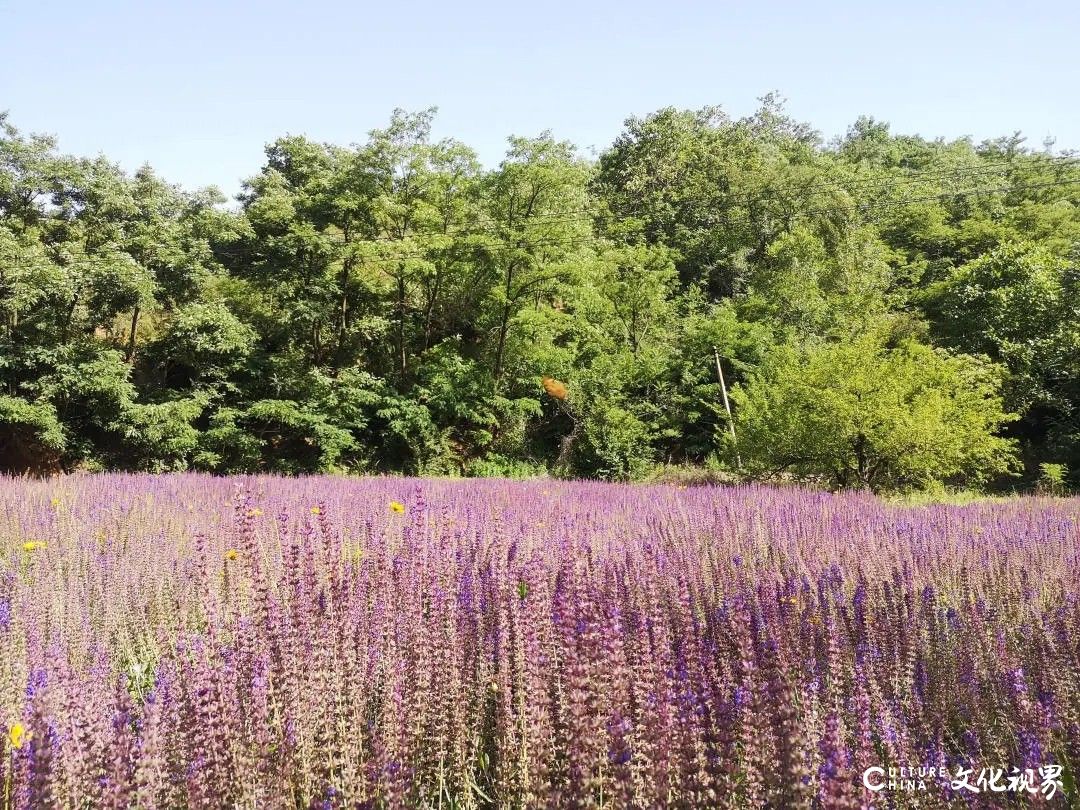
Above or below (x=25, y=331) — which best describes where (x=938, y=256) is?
above

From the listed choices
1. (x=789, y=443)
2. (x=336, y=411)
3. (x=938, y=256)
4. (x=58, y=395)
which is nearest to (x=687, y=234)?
(x=938, y=256)

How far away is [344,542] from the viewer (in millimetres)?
4988

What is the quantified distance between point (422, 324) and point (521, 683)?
2354cm

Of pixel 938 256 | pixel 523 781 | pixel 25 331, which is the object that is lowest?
pixel 523 781

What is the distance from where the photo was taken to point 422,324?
82.8 feet

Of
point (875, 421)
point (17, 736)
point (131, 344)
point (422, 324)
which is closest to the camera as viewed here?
point (17, 736)

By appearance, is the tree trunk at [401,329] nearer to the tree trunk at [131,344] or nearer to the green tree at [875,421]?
the tree trunk at [131,344]

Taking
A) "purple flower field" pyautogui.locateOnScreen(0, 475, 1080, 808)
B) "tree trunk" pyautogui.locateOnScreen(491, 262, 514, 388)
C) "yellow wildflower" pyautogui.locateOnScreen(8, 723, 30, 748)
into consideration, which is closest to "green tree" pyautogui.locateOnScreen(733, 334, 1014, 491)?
"purple flower field" pyautogui.locateOnScreen(0, 475, 1080, 808)

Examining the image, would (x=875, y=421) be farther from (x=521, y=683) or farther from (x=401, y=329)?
(x=401, y=329)

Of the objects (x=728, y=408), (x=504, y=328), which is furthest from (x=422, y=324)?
(x=728, y=408)

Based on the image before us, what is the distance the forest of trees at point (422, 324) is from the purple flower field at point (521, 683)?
11313 millimetres

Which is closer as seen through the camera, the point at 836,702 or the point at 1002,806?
the point at 1002,806

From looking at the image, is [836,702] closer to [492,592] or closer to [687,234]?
[492,592]

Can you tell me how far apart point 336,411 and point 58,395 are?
7.19m
